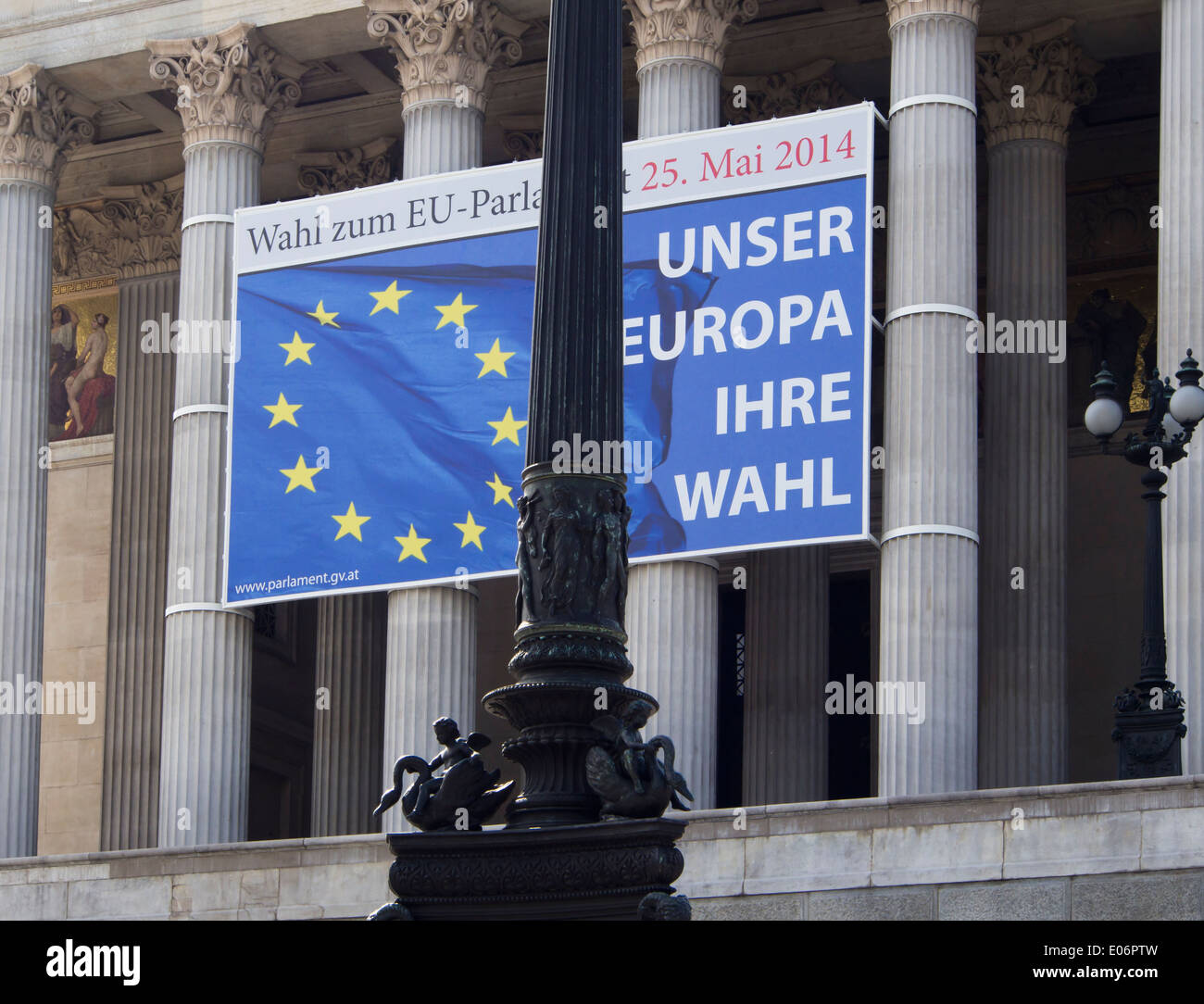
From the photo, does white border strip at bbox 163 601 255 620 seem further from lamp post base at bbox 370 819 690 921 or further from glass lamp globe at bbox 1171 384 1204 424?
lamp post base at bbox 370 819 690 921

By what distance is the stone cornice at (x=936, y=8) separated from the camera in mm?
32062

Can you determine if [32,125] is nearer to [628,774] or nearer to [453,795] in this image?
[453,795]

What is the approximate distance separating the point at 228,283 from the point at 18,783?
23.7 ft

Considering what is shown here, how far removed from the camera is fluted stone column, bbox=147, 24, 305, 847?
33.0 m

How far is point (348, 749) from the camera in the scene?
38.4 meters

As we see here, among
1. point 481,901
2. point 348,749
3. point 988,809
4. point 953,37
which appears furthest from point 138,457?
point 481,901

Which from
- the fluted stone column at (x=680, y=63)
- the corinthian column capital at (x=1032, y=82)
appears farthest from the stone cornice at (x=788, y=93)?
the fluted stone column at (x=680, y=63)

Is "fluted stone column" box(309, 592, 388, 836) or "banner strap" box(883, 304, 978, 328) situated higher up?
"banner strap" box(883, 304, 978, 328)

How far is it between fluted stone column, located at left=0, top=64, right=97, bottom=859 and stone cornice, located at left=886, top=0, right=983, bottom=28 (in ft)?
41.3

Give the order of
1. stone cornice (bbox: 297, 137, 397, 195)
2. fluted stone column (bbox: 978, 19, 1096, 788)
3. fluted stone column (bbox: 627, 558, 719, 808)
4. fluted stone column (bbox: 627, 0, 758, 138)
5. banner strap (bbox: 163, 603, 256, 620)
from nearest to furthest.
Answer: fluted stone column (bbox: 627, 558, 719, 808)
fluted stone column (bbox: 627, 0, 758, 138)
fluted stone column (bbox: 978, 19, 1096, 788)
banner strap (bbox: 163, 603, 256, 620)
stone cornice (bbox: 297, 137, 397, 195)

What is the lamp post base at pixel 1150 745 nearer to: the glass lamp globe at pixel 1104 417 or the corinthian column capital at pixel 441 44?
the glass lamp globe at pixel 1104 417

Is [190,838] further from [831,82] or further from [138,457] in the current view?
[831,82]

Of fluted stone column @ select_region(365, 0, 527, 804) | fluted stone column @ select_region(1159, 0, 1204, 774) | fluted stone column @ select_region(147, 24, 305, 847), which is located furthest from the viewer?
fluted stone column @ select_region(147, 24, 305, 847)

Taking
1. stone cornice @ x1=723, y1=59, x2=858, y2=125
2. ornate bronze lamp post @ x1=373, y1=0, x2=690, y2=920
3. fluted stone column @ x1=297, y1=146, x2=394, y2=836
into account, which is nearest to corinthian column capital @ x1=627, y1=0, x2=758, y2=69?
stone cornice @ x1=723, y1=59, x2=858, y2=125
